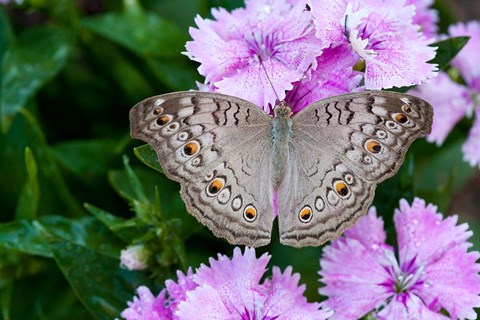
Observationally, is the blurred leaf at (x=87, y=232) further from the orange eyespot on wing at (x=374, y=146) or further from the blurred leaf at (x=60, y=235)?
the orange eyespot on wing at (x=374, y=146)

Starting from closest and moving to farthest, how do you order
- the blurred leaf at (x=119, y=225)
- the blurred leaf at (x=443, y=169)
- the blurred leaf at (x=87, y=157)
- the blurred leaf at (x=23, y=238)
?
1. the blurred leaf at (x=119, y=225)
2. the blurred leaf at (x=23, y=238)
3. the blurred leaf at (x=87, y=157)
4. the blurred leaf at (x=443, y=169)

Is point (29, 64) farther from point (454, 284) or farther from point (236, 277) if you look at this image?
point (454, 284)

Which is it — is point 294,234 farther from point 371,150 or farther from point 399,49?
point 399,49

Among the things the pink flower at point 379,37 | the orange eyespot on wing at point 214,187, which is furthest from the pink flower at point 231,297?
the pink flower at point 379,37

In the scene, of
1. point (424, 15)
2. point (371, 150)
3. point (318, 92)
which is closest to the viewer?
point (371, 150)

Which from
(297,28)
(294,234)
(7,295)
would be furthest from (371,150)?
(7,295)

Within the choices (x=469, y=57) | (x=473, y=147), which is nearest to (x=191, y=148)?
(x=473, y=147)
